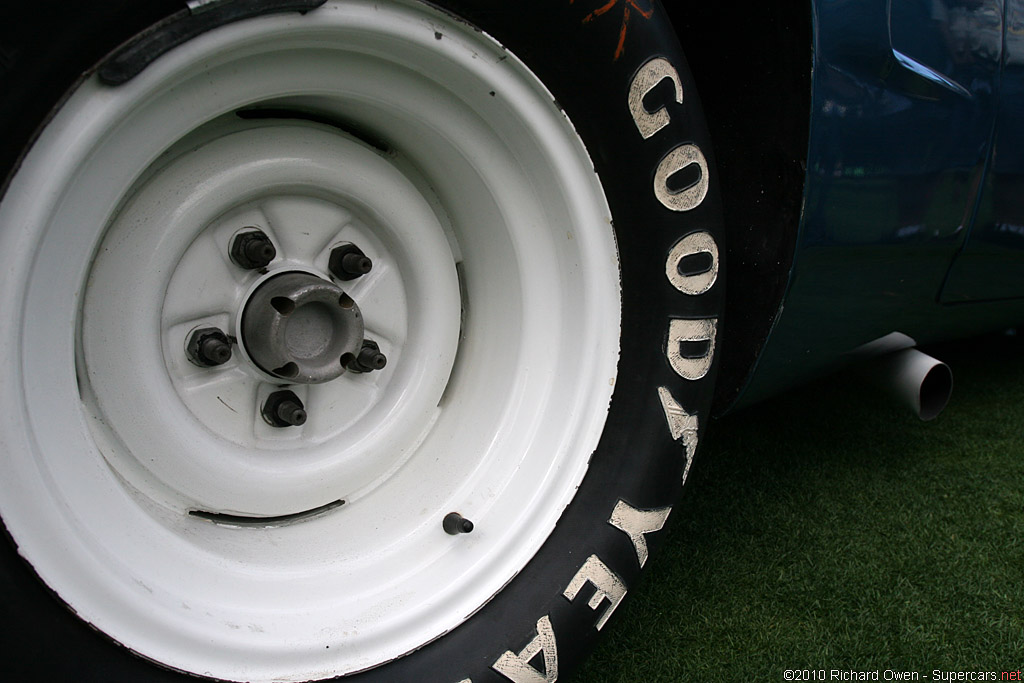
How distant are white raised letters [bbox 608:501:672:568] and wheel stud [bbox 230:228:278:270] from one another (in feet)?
1.87

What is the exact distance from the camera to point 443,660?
981 mm

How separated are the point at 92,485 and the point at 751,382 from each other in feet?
3.28

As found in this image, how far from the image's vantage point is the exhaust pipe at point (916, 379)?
1.71m

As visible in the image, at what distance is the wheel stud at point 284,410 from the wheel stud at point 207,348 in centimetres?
9

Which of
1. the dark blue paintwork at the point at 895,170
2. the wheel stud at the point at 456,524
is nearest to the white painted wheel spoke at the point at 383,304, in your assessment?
the wheel stud at the point at 456,524

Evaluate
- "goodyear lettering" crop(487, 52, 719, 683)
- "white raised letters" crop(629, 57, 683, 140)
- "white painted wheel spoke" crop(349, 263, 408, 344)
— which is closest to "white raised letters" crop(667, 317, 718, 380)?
"goodyear lettering" crop(487, 52, 719, 683)

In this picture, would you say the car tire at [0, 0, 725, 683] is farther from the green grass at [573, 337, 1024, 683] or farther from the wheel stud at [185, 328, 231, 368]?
the green grass at [573, 337, 1024, 683]

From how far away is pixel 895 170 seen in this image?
1.31m

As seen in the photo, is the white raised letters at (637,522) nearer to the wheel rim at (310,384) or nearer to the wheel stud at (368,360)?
the wheel rim at (310,384)

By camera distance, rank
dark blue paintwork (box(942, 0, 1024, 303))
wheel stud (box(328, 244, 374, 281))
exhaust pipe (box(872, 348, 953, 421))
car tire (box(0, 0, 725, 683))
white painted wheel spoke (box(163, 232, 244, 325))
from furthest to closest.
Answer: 1. exhaust pipe (box(872, 348, 953, 421))
2. dark blue paintwork (box(942, 0, 1024, 303))
3. wheel stud (box(328, 244, 374, 281))
4. white painted wheel spoke (box(163, 232, 244, 325))
5. car tire (box(0, 0, 725, 683))

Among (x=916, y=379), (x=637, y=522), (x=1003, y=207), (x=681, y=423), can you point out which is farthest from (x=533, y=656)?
(x=1003, y=207)

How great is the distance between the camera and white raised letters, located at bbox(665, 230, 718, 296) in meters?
1.11

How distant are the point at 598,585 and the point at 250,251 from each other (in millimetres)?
626

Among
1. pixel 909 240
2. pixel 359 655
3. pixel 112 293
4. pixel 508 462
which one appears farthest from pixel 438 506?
pixel 909 240
